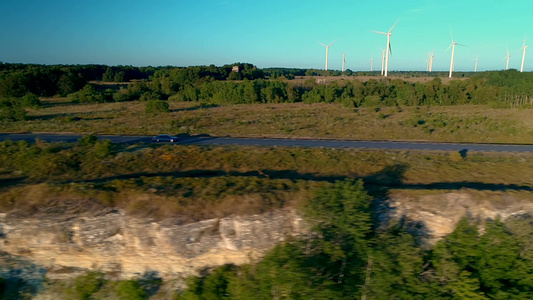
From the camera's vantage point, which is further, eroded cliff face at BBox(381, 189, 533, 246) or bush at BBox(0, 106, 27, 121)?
bush at BBox(0, 106, 27, 121)

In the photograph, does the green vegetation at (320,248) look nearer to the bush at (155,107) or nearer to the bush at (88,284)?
the bush at (88,284)

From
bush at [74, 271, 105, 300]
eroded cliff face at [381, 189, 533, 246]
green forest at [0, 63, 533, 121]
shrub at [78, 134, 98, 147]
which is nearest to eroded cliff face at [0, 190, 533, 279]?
bush at [74, 271, 105, 300]

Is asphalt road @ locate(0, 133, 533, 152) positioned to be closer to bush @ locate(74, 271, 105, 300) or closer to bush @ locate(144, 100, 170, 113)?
bush @ locate(74, 271, 105, 300)

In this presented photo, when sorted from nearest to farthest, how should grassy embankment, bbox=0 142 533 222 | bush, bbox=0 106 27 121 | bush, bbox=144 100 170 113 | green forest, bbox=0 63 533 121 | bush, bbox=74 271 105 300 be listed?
bush, bbox=74 271 105 300 < grassy embankment, bbox=0 142 533 222 < bush, bbox=0 106 27 121 < bush, bbox=144 100 170 113 < green forest, bbox=0 63 533 121

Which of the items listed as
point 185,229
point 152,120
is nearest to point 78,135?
point 152,120

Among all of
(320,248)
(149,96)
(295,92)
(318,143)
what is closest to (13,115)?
(149,96)

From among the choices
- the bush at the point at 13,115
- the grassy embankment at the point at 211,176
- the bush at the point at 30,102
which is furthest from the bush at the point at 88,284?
the bush at the point at 30,102

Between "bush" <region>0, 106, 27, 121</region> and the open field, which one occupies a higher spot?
"bush" <region>0, 106, 27, 121</region>

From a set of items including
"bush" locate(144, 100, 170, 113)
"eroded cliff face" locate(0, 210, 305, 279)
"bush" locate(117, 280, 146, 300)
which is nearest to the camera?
"bush" locate(117, 280, 146, 300)
